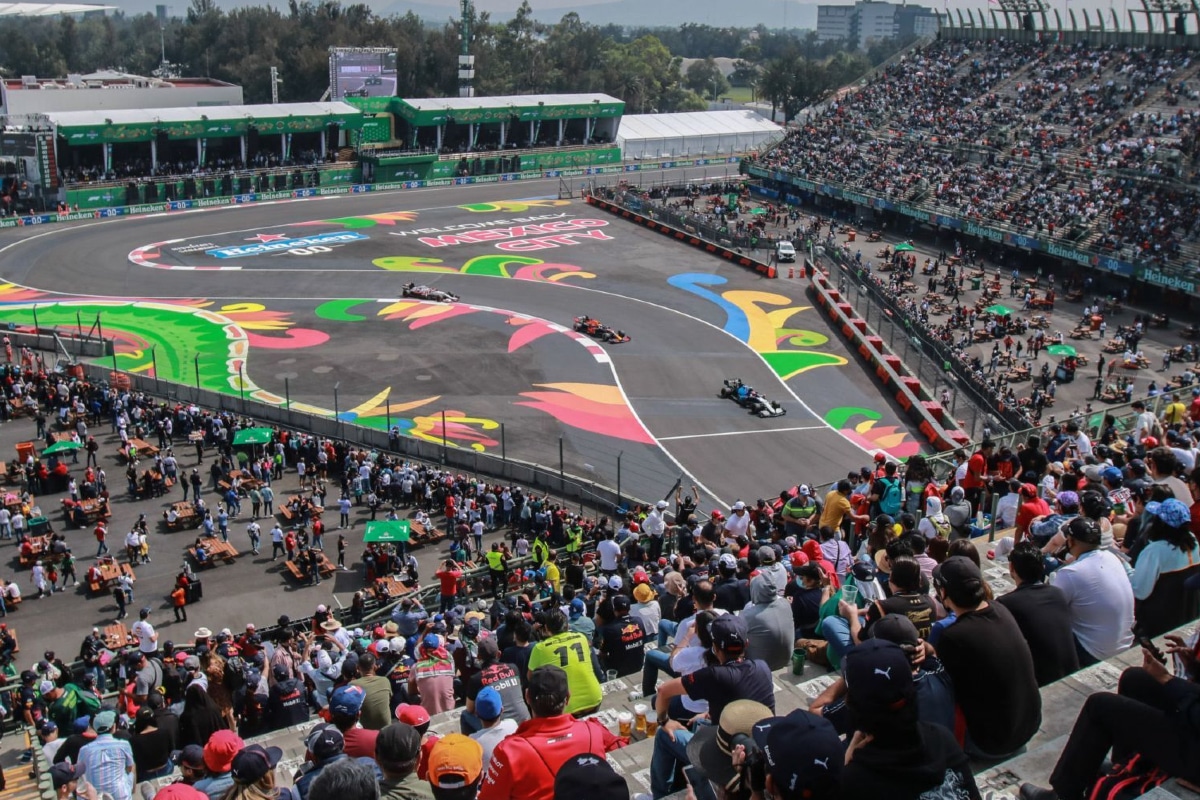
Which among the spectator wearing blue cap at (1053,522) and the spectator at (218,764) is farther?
the spectator wearing blue cap at (1053,522)

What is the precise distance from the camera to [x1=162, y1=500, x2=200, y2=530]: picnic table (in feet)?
92.1

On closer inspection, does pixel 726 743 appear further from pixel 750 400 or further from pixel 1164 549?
pixel 750 400

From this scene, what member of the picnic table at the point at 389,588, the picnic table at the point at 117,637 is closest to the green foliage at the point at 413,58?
the picnic table at the point at 389,588

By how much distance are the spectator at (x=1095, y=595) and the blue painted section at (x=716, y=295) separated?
4154cm

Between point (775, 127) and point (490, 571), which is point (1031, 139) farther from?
point (490, 571)

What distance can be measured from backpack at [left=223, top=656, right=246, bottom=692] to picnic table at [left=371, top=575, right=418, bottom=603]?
836 centimetres

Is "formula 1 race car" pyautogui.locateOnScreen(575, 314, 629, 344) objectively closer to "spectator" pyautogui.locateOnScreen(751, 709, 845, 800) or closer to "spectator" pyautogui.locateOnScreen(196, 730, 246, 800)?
"spectator" pyautogui.locateOnScreen(196, 730, 246, 800)

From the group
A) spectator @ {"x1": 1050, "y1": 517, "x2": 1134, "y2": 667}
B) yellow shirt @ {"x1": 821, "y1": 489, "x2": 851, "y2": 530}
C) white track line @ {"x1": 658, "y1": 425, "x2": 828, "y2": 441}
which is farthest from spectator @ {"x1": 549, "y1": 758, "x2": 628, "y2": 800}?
white track line @ {"x1": 658, "y1": 425, "x2": 828, "y2": 441}

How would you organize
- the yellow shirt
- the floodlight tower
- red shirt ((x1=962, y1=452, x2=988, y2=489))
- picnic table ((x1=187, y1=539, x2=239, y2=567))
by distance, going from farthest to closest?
the floodlight tower < picnic table ((x1=187, y1=539, x2=239, y2=567)) < red shirt ((x1=962, y1=452, x2=988, y2=489)) < the yellow shirt

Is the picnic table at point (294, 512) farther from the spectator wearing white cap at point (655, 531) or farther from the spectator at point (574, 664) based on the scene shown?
the spectator at point (574, 664)

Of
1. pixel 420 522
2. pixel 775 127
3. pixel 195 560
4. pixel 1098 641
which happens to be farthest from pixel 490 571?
pixel 775 127

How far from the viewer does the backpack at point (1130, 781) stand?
21.9ft

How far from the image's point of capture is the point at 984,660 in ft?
24.0

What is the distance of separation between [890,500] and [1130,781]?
10070 millimetres
